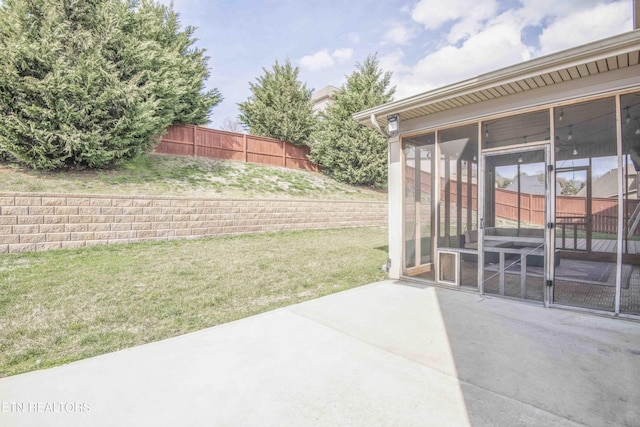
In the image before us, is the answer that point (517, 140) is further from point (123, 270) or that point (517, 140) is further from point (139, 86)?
point (139, 86)

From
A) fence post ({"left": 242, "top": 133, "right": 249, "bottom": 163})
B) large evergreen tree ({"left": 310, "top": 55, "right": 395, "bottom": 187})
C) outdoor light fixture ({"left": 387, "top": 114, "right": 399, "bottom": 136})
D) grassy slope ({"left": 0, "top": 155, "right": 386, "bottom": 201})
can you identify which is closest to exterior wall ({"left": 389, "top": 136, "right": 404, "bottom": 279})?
outdoor light fixture ({"left": 387, "top": 114, "right": 399, "bottom": 136})

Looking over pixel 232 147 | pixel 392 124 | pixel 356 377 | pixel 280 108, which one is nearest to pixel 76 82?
pixel 232 147

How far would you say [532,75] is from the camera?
350cm

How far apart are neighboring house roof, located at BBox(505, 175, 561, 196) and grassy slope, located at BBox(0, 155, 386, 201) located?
22.4ft

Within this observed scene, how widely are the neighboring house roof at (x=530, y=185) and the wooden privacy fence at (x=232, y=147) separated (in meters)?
10.0

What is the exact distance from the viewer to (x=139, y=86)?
28.0 ft

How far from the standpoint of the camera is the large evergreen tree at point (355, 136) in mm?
13531

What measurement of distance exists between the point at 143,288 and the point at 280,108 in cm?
1152

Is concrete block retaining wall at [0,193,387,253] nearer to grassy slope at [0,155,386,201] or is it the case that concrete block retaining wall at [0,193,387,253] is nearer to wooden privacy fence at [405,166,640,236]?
grassy slope at [0,155,386,201]

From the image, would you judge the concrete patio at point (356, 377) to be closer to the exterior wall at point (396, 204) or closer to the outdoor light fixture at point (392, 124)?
the exterior wall at point (396, 204)

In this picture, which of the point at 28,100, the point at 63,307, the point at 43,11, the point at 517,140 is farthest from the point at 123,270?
the point at 43,11

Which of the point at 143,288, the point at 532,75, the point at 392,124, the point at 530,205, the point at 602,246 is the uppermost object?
the point at 532,75

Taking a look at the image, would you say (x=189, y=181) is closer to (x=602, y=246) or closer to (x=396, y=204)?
(x=396, y=204)

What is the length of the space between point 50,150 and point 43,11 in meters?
3.24
